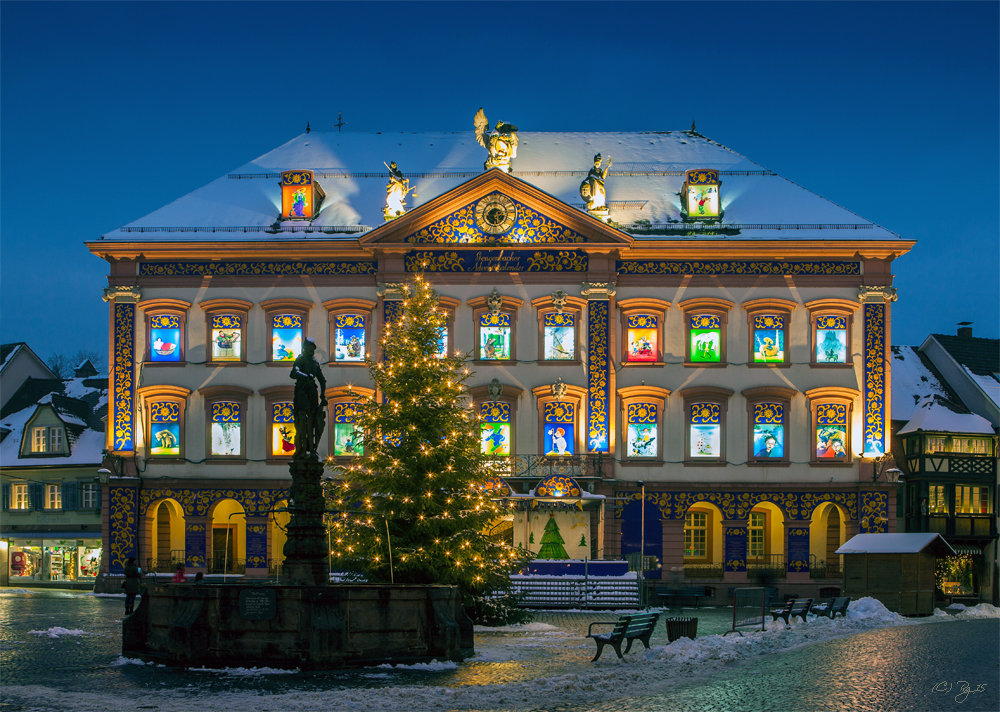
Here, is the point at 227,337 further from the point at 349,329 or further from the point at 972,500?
the point at 972,500

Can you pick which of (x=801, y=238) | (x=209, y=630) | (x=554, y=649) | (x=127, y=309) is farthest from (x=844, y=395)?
(x=209, y=630)

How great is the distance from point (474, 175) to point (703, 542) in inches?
671

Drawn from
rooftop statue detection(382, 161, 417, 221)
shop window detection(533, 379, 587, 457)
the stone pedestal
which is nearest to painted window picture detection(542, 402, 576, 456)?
shop window detection(533, 379, 587, 457)

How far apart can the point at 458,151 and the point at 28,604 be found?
24625mm

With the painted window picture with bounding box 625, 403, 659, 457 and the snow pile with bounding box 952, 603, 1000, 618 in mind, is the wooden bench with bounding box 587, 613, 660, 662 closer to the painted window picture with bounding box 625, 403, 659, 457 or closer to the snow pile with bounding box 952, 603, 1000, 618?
the snow pile with bounding box 952, 603, 1000, 618

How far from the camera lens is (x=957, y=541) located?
144 feet

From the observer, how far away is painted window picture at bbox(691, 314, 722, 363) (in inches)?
1674

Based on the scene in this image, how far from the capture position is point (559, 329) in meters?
42.5

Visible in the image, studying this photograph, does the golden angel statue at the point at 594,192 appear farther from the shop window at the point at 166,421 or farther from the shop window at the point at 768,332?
the shop window at the point at 166,421

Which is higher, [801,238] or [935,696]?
[801,238]

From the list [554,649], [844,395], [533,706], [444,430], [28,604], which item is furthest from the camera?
[844,395]

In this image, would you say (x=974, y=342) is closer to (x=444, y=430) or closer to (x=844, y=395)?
(x=844, y=395)

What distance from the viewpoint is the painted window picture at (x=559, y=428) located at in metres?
41.8

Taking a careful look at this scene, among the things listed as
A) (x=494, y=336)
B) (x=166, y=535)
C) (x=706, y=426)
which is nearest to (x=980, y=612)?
(x=706, y=426)
